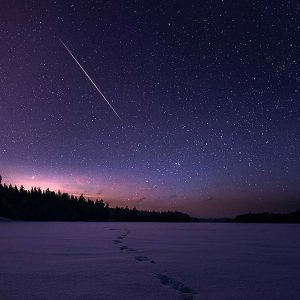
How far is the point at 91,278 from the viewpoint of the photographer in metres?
8.19

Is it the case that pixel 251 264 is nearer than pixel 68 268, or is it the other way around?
pixel 68 268

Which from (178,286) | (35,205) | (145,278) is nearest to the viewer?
(178,286)

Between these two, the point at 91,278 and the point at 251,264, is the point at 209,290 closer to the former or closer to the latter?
the point at 91,278

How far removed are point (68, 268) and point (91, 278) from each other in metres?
1.83

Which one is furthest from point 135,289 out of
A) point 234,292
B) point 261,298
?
point 261,298

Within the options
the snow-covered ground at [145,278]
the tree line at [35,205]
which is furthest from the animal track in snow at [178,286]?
the tree line at [35,205]

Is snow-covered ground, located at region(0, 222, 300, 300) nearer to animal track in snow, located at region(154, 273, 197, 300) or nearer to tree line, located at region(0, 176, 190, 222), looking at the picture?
animal track in snow, located at region(154, 273, 197, 300)

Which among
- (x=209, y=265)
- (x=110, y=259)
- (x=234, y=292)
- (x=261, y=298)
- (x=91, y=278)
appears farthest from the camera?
(x=110, y=259)

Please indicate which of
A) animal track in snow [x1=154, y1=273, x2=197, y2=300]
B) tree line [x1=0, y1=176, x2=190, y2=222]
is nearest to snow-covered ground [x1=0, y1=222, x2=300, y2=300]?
animal track in snow [x1=154, y1=273, x2=197, y2=300]

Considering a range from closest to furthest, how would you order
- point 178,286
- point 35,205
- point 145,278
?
point 178,286 → point 145,278 → point 35,205

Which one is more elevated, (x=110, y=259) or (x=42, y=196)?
(x=42, y=196)

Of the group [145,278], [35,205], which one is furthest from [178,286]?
[35,205]

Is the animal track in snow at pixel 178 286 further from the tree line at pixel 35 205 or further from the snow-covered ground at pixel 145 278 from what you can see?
the tree line at pixel 35 205

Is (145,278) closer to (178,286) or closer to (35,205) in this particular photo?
(178,286)
